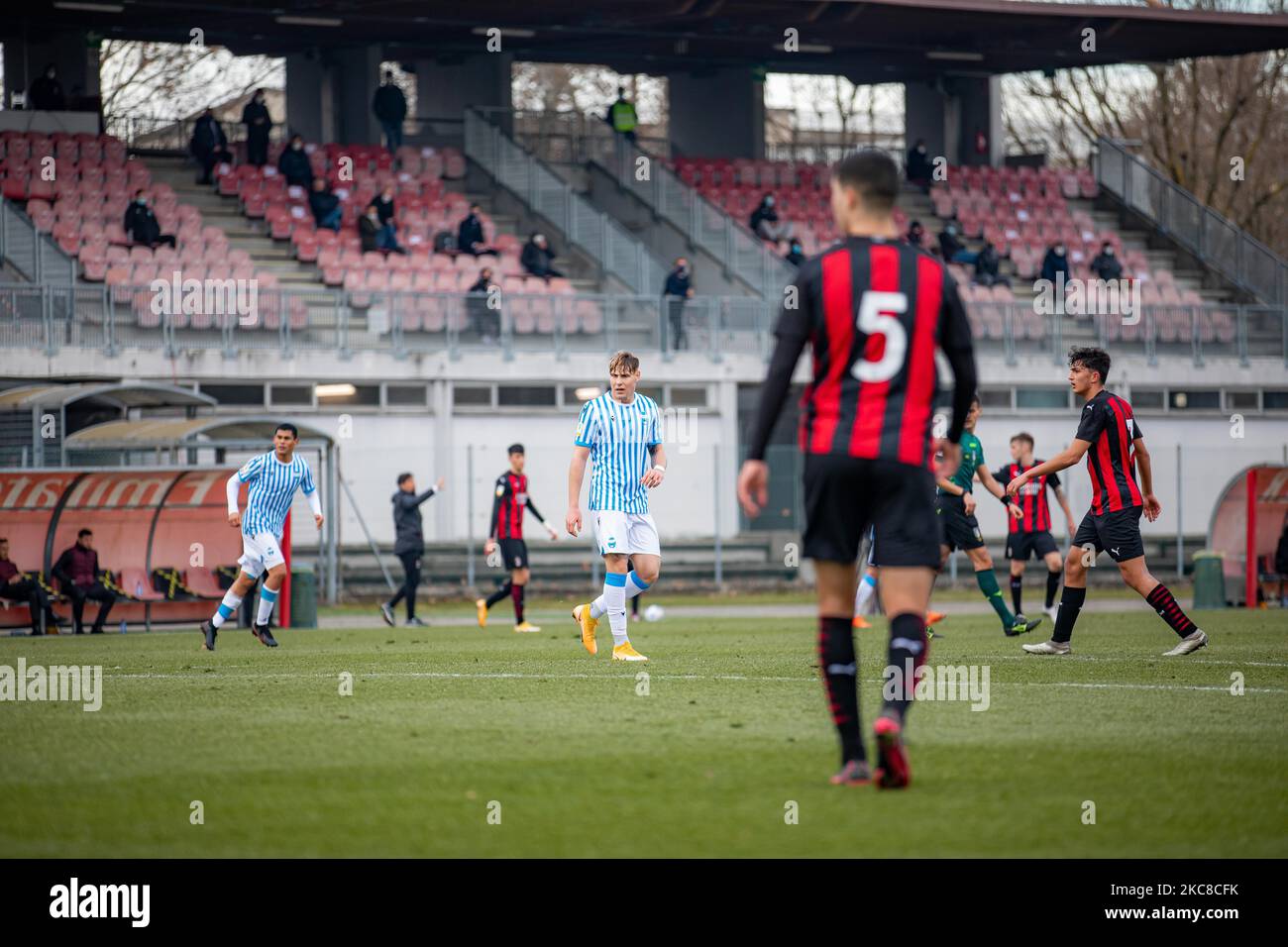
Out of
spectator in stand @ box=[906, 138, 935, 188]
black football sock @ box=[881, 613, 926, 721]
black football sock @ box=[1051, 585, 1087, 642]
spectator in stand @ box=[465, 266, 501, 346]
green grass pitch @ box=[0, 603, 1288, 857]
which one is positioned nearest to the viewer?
green grass pitch @ box=[0, 603, 1288, 857]

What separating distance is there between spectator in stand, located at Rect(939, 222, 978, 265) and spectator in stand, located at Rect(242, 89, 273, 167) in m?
14.2

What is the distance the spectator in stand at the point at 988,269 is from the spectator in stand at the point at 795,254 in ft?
13.0

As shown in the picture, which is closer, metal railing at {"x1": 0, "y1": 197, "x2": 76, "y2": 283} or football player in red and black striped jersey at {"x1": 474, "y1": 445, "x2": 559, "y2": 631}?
football player in red and black striped jersey at {"x1": 474, "y1": 445, "x2": 559, "y2": 631}

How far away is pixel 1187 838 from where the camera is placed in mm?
5785

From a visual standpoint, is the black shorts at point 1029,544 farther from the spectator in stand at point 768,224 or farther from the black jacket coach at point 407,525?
the spectator in stand at point 768,224

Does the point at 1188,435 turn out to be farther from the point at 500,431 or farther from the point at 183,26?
the point at 183,26

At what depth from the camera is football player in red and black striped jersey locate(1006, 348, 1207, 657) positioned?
12680 millimetres

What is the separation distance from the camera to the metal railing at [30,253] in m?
30.2

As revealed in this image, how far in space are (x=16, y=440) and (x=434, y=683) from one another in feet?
59.1

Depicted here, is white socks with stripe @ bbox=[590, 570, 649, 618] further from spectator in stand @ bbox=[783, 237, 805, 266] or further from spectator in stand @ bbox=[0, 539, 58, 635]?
spectator in stand @ bbox=[783, 237, 805, 266]

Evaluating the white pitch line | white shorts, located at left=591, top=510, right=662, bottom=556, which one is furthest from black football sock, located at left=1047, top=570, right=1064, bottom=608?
the white pitch line

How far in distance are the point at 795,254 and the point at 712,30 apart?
714 cm

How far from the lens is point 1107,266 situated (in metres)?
38.6

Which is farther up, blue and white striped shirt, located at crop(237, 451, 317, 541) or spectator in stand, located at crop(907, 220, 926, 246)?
spectator in stand, located at crop(907, 220, 926, 246)
